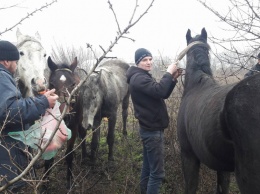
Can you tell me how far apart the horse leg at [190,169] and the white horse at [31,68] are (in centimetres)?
198

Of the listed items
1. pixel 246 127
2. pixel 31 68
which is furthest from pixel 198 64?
pixel 31 68

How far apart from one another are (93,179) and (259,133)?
141 inches

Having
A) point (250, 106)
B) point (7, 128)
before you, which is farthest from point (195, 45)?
point (7, 128)

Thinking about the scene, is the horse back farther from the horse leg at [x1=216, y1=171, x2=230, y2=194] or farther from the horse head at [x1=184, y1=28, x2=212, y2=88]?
the horse leg at [x1=216, y1=171, x2=230, y2=194]

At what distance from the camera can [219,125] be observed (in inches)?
92.0

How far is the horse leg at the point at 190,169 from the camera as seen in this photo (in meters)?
3.46

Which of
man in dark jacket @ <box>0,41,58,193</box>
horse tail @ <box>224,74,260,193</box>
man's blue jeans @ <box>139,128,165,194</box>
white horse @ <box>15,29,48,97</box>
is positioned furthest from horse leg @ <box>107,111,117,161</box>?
horse tail @ <box>224,74,260,193</box>

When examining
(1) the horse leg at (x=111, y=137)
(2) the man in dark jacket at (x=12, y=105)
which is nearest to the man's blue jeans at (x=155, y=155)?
(2) the man in dark jacket at (x=12, y=105)

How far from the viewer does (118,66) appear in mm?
8531

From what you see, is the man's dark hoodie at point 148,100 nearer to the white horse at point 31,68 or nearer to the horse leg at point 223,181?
the horse leg at point 223,181

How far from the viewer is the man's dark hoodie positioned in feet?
11.8

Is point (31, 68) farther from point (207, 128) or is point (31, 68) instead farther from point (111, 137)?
point (111, 137)

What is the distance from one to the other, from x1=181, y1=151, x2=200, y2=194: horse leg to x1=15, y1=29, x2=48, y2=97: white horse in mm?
1978

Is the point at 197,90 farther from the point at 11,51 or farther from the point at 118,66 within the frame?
the point at 118,66
